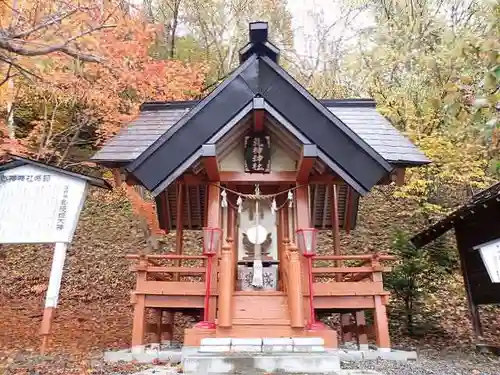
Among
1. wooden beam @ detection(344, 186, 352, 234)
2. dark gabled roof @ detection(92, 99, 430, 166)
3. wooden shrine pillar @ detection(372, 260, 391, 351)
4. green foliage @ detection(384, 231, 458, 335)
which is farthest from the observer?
wooden beam @ detection(344, 186, 352, 234)

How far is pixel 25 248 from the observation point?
17156 mm

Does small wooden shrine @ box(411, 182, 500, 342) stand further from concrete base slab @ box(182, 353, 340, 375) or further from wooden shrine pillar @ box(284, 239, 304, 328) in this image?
concrete base slab @ box(182, 353, 340, 375)

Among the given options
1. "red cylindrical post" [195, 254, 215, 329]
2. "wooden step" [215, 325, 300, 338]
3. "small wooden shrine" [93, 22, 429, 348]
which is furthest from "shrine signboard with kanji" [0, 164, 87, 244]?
"wooden step" [215, 325, 300, 338]

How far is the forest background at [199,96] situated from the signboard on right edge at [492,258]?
1.23 metres

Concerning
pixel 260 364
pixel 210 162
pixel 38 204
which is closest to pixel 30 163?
pixel 38 204

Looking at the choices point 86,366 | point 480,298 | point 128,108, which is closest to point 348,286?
point 480,298

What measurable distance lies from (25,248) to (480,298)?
15199 mm

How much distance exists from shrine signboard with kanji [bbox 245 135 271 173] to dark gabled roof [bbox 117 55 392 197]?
0.99m

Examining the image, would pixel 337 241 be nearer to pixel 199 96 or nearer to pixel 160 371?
pixel 160 371

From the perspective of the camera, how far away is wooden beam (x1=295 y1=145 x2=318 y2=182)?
278 inches

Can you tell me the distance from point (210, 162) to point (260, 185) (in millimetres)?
1678

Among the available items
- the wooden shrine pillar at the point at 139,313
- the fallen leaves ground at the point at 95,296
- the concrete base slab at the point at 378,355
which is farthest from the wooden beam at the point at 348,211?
the wooden shrine pillar at the point at 139,313

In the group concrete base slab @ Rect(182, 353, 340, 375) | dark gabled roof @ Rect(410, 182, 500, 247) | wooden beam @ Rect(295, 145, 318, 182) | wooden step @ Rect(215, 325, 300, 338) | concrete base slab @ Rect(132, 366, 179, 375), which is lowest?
concrete base slab @ Rect(132, 366, 179, 375)

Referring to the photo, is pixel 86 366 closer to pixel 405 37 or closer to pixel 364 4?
pixel 405 37
